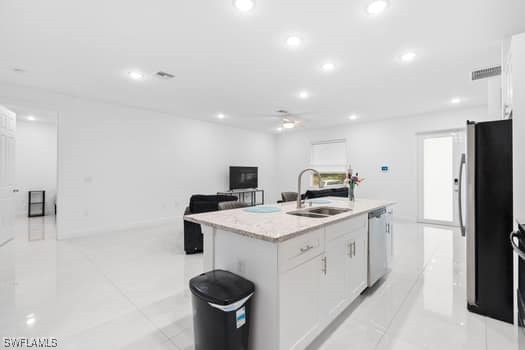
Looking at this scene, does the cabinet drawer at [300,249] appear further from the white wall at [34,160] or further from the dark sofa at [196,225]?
the white wall at [34,160]

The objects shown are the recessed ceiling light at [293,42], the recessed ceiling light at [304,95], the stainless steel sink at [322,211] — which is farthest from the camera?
the recessed ceiling light at [304,95]

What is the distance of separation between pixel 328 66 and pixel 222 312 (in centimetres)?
318

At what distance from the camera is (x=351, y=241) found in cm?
214

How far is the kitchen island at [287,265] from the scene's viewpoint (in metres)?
1.43

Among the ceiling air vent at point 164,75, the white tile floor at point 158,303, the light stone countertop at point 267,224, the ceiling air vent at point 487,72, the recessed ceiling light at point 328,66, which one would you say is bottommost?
→ the white tile floor at point 158,303

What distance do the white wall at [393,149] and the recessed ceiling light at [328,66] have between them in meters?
3.78

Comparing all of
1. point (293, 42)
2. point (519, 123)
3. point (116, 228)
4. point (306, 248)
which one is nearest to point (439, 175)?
point (519, 123)

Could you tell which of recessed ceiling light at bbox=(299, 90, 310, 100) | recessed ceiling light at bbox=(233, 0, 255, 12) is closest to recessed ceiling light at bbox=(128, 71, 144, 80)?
recessed ceiling light at bbox=(233, 0, 255, 12)

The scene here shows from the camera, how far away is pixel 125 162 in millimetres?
5242

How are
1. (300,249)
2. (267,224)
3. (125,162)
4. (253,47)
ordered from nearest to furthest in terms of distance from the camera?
(300,249)
(267,224)
(253,47)
(125,162)

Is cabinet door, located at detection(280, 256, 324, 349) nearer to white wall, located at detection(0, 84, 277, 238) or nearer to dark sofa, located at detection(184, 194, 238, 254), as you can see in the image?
dark sofa, located at detection(184, 194, 238, 254)

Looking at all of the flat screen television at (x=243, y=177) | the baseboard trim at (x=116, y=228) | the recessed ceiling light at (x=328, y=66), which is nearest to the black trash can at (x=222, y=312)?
the recessed ceiling light at (x=328, y=66)

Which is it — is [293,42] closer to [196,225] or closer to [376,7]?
[376,7]

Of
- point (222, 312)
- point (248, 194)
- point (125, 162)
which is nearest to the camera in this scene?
point (222, 312)
